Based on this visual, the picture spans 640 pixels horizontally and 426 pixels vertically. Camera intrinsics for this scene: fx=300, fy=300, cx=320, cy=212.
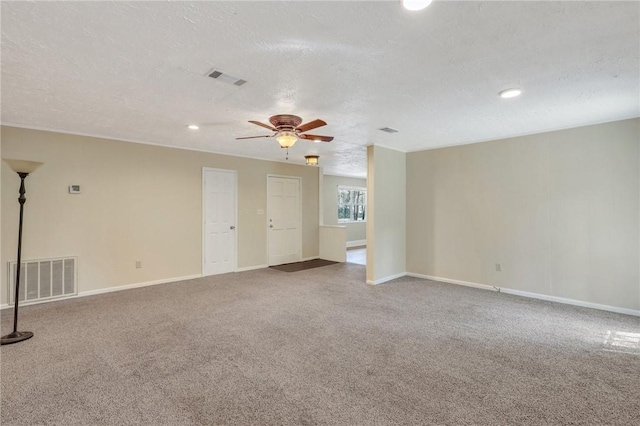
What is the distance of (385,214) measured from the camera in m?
5.39

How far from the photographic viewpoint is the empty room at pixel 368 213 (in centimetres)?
191

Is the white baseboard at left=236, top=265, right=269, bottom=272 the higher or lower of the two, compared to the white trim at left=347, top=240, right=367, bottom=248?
lower

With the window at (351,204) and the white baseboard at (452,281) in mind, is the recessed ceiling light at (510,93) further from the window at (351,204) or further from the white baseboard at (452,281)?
the window at (351,204)

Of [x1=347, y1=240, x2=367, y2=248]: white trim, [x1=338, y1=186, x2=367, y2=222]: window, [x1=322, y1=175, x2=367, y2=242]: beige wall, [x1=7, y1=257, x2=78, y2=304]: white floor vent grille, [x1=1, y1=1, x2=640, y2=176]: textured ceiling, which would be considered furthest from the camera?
[x1=338, y1=186, x2=367, y2=222]: window

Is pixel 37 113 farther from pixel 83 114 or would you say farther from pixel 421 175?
pixel 421 175

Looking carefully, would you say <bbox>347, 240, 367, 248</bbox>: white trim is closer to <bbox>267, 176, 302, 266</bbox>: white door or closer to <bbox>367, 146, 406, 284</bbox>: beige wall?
<bbox>267, 176, 302, 266</bbox>: white door

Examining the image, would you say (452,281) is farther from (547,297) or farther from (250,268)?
(250,268)

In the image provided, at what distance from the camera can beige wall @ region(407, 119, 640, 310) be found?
3789 mm

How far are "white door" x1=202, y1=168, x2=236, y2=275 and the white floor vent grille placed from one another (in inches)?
77.4

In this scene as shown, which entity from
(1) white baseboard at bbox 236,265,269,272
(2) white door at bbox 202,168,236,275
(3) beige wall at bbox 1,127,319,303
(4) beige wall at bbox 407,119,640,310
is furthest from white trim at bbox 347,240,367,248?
(2) white door at bbox 202,168,236,275

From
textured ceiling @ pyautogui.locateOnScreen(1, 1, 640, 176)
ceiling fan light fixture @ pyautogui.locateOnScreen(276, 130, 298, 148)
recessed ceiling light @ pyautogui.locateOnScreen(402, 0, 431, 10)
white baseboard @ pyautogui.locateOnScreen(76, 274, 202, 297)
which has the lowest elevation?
white baseboard @ pyautogui.locateOnScreen(76, 274, 202, 297)

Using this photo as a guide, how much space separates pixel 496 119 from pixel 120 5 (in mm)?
3891

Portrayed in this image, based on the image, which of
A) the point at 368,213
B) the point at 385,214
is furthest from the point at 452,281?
the point at 368,213

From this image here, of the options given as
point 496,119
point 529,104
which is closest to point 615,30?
point 529,104
